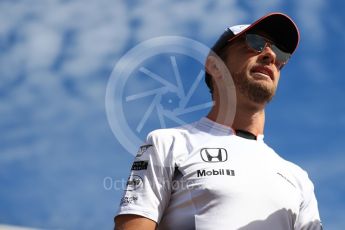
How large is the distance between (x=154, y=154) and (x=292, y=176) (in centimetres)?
139

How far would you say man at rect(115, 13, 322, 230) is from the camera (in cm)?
412

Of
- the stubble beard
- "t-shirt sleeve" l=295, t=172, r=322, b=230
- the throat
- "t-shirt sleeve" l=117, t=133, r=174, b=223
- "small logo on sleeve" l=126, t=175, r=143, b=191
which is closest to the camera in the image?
"t-shirt sleeve" l=117, t=133, r=174, b=223

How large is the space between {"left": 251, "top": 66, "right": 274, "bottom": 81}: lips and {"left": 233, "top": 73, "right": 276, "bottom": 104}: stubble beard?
12cm

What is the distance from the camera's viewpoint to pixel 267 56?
5289 millimetres

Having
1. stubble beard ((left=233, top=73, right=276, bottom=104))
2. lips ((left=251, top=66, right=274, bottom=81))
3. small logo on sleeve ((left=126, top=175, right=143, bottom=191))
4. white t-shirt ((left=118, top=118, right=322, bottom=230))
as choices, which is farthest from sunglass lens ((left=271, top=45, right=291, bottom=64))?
small logo on sleeve ((left=126, top=175, right=143, bottom=191))

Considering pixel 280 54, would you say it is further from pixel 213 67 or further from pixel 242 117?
pixel 242 117

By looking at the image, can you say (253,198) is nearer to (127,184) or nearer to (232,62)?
(127,184)

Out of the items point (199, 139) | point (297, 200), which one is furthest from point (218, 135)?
point (297, 200)

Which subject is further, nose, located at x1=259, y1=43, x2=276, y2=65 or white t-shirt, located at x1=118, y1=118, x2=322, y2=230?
nose, located at x1=259, y1=43, x2=276, y2=65

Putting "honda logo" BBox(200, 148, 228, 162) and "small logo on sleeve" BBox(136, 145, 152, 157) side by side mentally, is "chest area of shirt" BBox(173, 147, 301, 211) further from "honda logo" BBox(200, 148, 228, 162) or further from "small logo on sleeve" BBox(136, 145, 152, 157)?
"small logo on sleeve" BBox(136, 145, 152, 157)

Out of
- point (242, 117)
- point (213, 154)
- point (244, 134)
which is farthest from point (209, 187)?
point (242, 117)

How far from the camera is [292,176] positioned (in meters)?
4.79

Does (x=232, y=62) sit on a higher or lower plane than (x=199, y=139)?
higher

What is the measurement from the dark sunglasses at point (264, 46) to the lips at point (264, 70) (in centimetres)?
20
